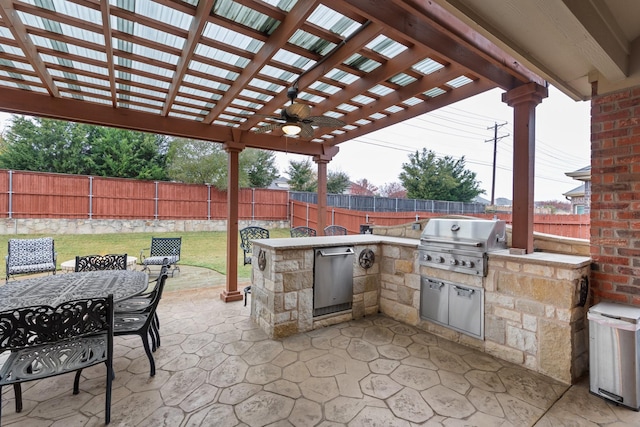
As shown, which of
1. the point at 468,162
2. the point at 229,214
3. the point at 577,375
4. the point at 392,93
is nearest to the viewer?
the point at 577,375

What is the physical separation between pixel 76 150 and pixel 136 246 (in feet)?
28.1

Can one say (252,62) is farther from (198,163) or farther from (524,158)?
(198,163)

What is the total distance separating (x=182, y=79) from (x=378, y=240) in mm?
2969

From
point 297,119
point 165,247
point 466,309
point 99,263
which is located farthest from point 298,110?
point 165,247

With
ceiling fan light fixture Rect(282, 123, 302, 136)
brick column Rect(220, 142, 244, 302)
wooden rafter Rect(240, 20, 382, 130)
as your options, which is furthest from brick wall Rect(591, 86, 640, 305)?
brick column Rect(220, 142, 244, 302)

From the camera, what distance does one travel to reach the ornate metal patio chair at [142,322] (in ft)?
7.61

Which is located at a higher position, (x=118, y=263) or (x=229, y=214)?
(x=229, y=214)

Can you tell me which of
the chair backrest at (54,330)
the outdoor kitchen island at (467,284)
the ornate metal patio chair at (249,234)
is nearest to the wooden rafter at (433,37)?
the outdoor kitchen island at (467,284)

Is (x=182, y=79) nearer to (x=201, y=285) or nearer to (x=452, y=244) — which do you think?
(x=452, y=244)

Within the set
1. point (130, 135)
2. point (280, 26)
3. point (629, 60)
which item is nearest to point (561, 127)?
point (629, 60)

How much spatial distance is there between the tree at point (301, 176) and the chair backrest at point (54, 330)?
1719cm

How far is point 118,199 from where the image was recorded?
32.8 feet

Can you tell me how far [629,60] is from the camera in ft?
7.43

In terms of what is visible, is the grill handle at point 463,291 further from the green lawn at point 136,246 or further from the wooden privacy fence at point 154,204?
the wooden privacy fence at point 154,204
